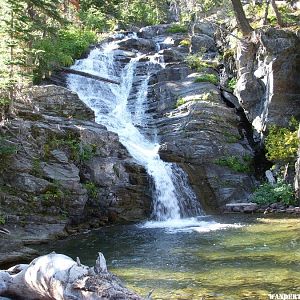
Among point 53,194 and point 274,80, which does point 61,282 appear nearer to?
point 53,194

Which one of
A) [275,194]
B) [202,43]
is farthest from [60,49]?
[275,194]

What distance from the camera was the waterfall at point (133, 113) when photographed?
60.8 feet

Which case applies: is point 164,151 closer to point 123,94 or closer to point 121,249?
point 123,94

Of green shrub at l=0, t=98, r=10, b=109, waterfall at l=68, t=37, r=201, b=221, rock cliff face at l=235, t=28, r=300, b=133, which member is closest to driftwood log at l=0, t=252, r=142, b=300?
green shrub at l=0, t=98, r=10, b=109

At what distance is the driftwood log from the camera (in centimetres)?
529

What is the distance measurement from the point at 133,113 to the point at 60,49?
557cm

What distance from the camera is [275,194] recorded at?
18.6m

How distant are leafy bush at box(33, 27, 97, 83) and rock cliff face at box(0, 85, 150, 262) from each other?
2.71 m

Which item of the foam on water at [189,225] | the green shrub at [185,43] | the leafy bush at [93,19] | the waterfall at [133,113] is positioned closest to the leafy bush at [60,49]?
the waterfall at [133,113]

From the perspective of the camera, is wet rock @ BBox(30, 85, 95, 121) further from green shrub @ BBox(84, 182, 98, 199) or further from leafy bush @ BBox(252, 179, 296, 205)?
leafy bush @ BBox(252, 179, 296, 205)

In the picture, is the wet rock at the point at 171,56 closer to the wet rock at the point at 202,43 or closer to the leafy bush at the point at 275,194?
the wet rock at the point at 202,43

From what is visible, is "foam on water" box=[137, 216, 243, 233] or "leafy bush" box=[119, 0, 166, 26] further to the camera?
"leafy bush" box=[119, 0, 166, 26]

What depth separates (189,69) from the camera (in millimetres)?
27062

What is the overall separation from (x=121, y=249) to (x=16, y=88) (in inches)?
307
